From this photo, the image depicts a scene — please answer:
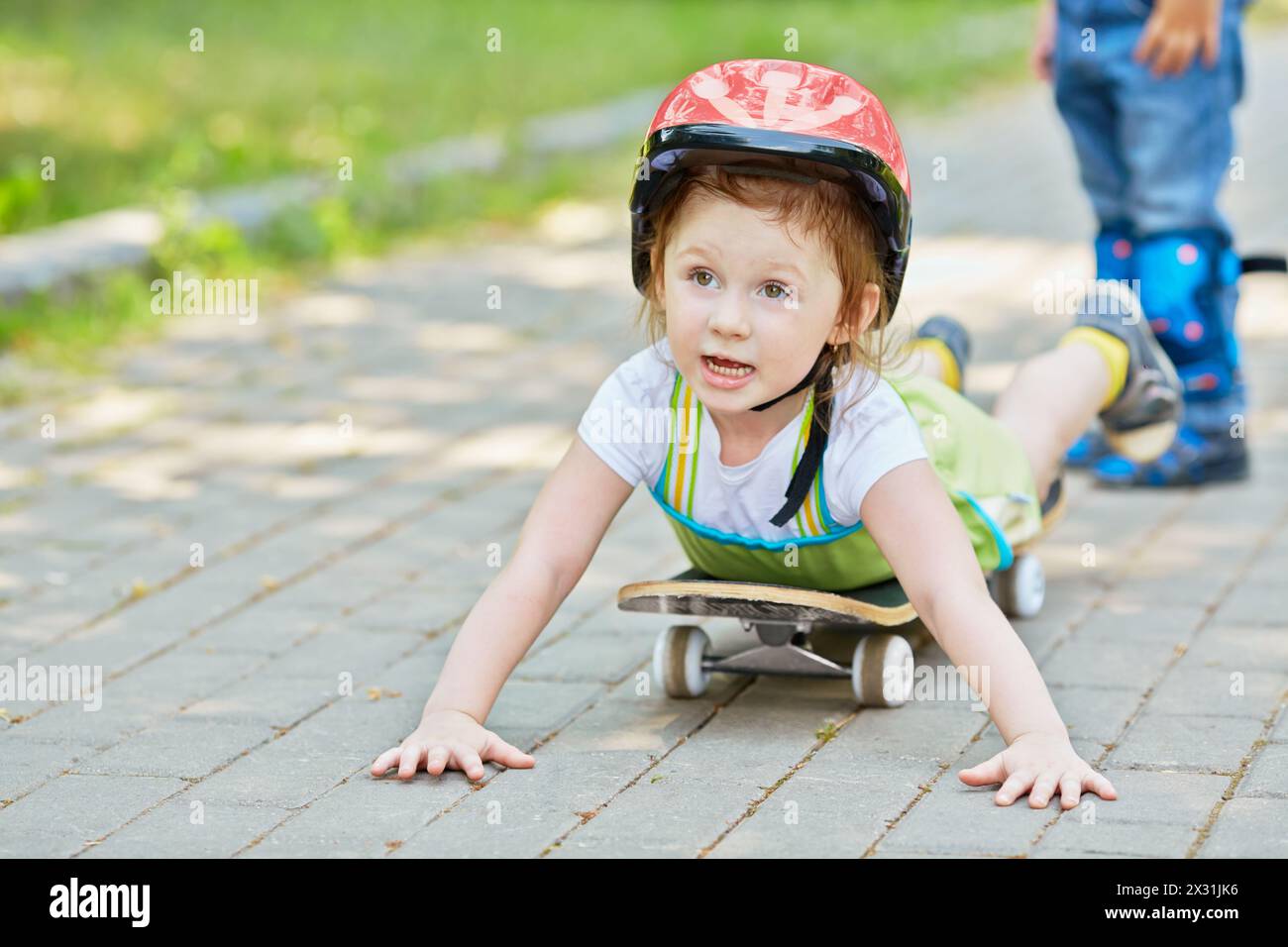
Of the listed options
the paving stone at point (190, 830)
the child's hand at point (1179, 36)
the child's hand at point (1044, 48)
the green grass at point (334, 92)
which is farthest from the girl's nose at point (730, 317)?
the green grass at point (334, 92)

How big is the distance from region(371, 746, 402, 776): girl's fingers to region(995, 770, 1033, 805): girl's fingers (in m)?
0.96

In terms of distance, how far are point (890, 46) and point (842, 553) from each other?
9322mm

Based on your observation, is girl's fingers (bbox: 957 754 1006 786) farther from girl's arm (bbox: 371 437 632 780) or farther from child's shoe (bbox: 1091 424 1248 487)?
child's shoe (bbox: 1091 424 1248 487)

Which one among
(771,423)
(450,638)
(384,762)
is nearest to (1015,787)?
(771,423)

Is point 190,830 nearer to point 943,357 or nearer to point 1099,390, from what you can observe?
point 943,357

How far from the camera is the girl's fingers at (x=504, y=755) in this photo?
3152 mm

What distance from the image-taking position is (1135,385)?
169 inches

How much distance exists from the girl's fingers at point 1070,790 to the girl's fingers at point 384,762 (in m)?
1.06

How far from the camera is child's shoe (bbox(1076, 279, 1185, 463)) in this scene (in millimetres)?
4285

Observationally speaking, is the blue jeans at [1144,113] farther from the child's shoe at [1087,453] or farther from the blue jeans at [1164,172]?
the child's shoe at [1087,453]

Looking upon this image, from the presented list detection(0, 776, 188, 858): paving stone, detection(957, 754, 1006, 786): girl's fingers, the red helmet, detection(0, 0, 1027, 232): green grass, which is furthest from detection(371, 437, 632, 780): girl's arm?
detection(0, 0, 1027, 232): green grass

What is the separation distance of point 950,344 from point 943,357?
61mm

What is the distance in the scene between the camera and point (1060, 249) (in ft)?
25.4
